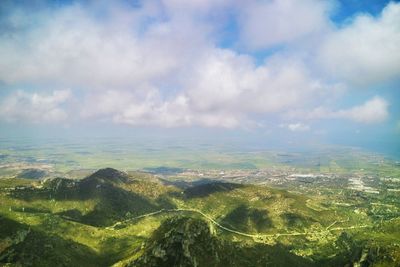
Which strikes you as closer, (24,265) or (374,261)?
(24,265)

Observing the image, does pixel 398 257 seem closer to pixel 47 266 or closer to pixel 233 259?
pixel 233 259

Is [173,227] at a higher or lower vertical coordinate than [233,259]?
higher

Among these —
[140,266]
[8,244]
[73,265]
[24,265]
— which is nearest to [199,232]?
[140,266]

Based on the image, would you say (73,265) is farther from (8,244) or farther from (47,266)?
(8,244)

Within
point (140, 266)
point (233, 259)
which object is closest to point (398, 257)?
point (233, 259)

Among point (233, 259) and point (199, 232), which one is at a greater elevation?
point (199, 232)

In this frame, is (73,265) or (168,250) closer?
Result: (168,250)

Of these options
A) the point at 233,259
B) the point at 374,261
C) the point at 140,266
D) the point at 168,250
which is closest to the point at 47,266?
the point at 140,266
